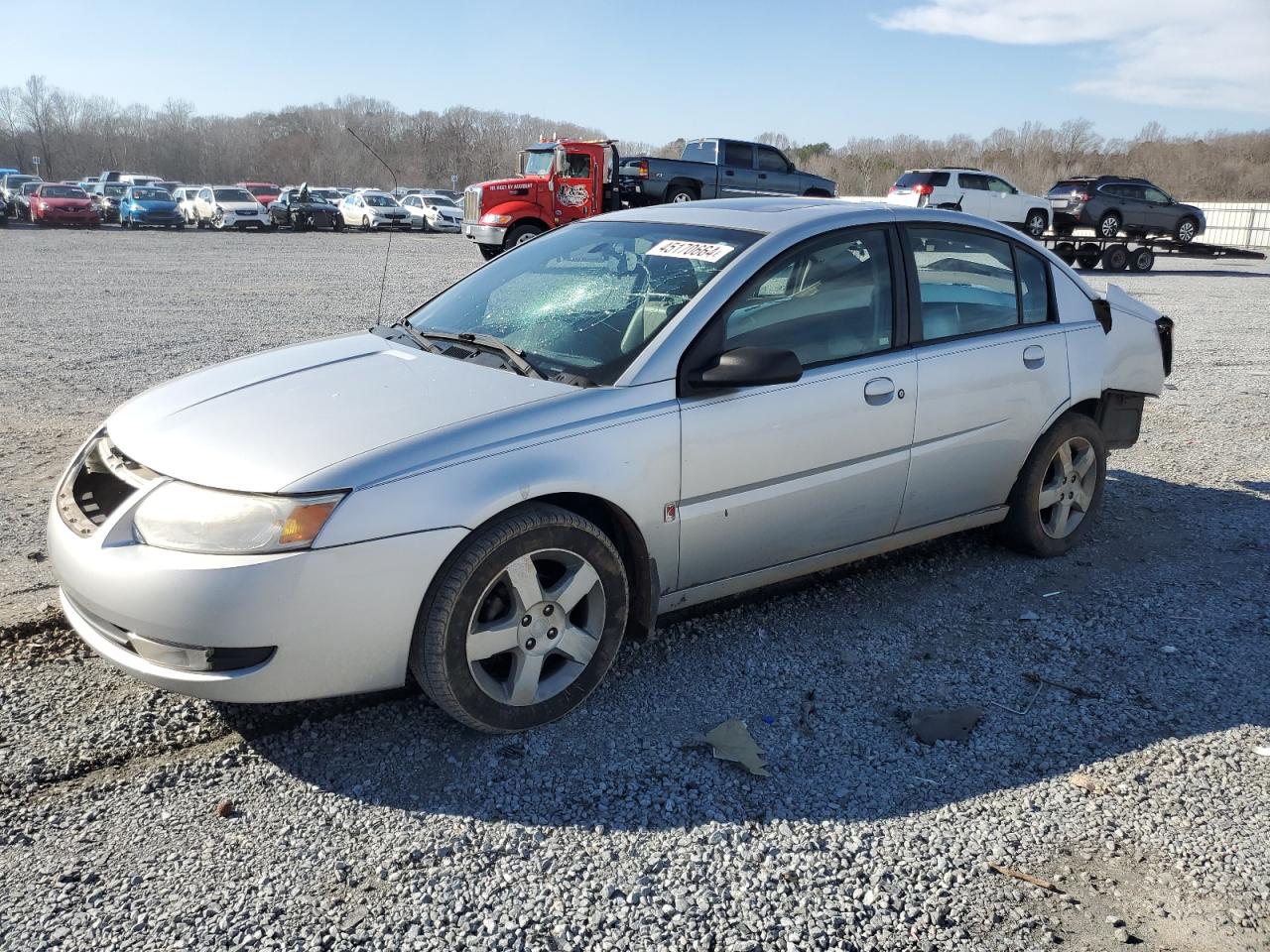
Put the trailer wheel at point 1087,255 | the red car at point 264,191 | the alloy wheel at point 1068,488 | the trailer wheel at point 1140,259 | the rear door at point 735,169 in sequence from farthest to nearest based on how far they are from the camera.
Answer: the red car at point 264,191 → the rear door at point 735,169 → the trailer wheel at point 1140,259 → the trailer wheel at point 1087,255 → the alloy wheel at point 1068,488

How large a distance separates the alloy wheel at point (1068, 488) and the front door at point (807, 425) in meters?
1.13

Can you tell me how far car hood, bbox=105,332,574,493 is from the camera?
2.96 meters

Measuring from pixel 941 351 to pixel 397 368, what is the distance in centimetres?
225

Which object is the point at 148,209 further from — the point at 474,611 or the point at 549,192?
the point at 474,611

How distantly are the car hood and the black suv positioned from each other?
26745 mm

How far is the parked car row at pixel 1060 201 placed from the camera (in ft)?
87.8

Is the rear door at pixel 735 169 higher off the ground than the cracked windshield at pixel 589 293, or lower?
higher

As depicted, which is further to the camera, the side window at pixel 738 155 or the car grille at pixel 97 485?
the side window at pixel 738 155

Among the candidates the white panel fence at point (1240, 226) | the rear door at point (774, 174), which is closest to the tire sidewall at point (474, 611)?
the rear door at point (774, 174)

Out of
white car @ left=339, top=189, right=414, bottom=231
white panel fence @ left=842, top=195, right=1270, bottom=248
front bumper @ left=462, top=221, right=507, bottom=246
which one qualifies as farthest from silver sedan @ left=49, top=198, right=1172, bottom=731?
white panel fence @ left=842, top=195, right=1270, bottom=248

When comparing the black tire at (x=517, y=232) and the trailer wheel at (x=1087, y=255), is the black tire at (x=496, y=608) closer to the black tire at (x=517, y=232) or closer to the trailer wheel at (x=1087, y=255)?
the black tire at (x=517, y=232)

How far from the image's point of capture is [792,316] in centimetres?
385

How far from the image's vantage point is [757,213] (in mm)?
4180

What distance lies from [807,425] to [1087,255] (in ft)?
77.7
